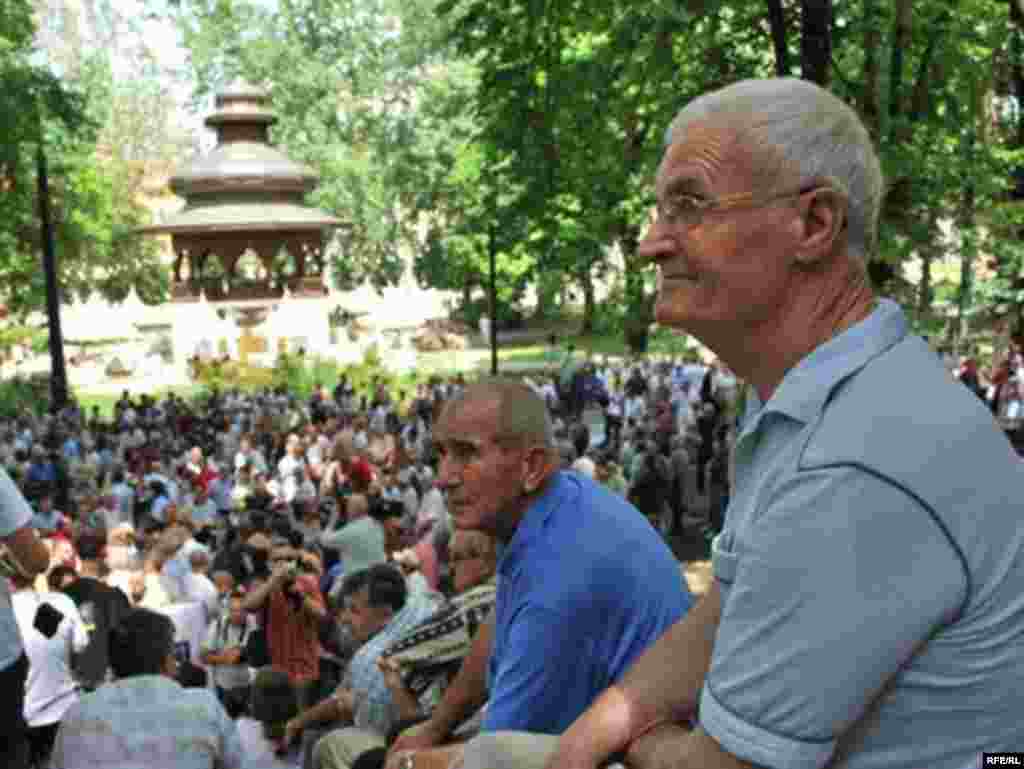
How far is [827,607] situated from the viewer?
112cm

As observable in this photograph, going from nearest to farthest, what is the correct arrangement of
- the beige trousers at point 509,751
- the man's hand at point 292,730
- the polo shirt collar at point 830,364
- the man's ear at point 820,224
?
1. the polo shirt collar at point 830,364
2. the man's ear at point 820,224
3. the beige trousers at point 509,751
4. the man's hand at point 292,730

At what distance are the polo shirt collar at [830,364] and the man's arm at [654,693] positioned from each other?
306mm

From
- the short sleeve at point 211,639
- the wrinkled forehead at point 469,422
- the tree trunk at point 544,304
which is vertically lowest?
the tree trunk at point 544,304

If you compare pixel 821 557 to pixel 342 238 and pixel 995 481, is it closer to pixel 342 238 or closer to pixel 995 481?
pixel 995 481

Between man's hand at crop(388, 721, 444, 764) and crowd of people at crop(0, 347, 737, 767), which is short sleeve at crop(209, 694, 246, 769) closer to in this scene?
crowd of people at crop(0, 347, 737, 767)

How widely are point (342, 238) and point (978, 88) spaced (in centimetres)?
4935

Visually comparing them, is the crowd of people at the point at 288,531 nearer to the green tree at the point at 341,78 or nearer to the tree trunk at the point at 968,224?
the tree trunk at the point at 968,224

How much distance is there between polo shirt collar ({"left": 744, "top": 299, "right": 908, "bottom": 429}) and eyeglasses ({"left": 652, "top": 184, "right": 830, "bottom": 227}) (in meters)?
0.16

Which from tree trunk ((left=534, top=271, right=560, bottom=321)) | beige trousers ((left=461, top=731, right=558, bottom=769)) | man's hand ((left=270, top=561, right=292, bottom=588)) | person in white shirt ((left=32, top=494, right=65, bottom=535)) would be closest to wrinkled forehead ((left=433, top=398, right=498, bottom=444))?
beige trousers ((left=461, top=731, right=558, bottom=769))

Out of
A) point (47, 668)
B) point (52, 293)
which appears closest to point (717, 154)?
point (47, 668)

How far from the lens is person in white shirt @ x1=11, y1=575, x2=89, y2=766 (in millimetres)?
5793

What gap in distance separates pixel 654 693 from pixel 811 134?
664 mm

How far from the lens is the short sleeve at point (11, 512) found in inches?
138

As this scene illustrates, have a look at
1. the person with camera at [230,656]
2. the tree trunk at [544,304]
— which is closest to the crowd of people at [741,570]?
the person with camera at [230,656]
